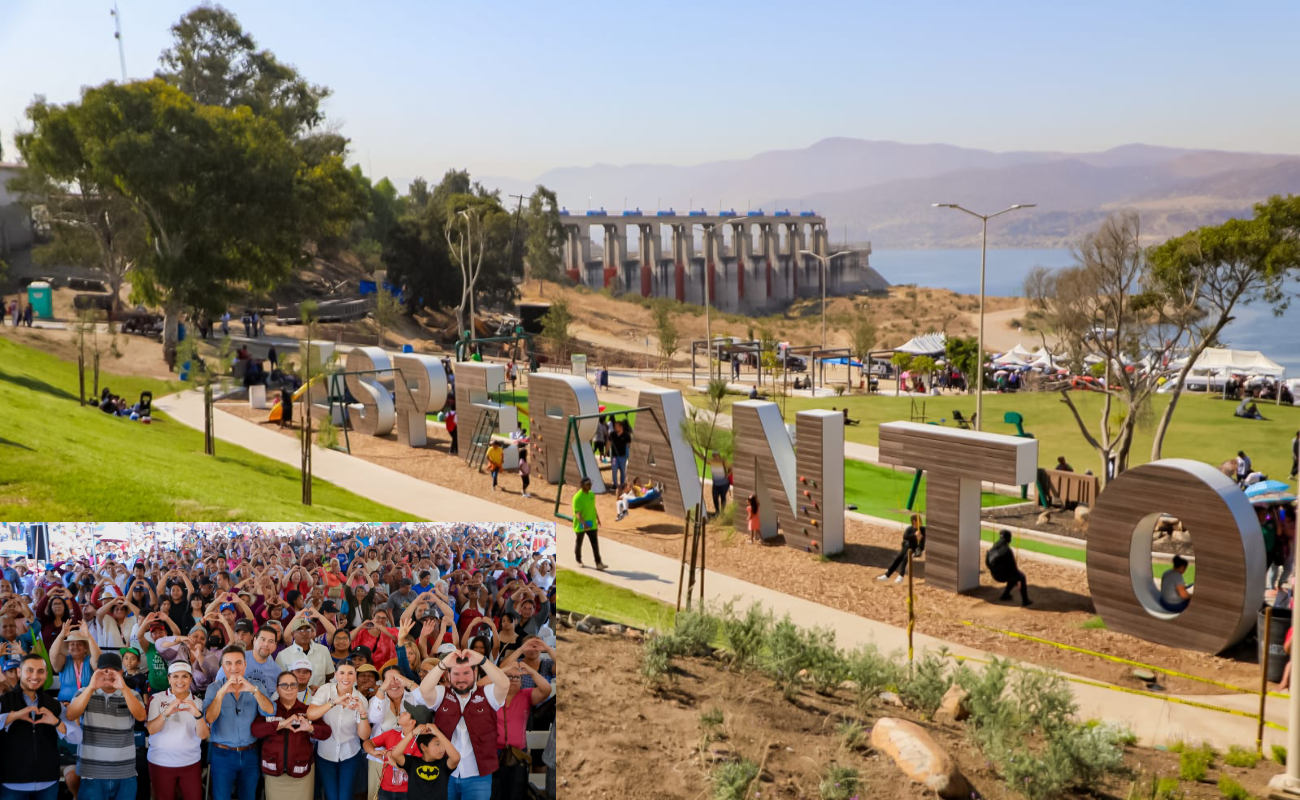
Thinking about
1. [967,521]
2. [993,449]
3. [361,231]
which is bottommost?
[967,521]

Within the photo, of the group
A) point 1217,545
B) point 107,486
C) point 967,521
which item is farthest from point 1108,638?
point 107,486

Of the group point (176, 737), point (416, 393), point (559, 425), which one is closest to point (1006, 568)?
point (559, 425)

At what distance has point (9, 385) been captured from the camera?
28.9m

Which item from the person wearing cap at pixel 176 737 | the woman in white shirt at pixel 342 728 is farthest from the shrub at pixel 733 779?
the person wearing cap at pixel 176 737

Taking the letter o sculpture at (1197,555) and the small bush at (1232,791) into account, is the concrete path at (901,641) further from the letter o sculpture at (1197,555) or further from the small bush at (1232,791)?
the letter o sculpture at (1197,555)

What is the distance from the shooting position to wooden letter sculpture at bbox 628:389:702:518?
72.1 ft

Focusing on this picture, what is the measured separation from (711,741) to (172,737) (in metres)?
3.79

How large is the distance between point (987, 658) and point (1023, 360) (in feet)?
159

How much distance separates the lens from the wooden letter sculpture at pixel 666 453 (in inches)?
865

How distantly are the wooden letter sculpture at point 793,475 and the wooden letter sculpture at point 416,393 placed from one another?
37.6ft

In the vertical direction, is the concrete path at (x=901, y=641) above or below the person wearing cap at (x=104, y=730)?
below

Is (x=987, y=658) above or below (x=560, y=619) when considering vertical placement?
below

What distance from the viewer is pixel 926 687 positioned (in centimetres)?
998

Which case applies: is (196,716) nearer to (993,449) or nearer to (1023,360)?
(993,449)
